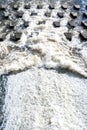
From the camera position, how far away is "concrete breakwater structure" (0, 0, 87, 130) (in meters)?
2.76

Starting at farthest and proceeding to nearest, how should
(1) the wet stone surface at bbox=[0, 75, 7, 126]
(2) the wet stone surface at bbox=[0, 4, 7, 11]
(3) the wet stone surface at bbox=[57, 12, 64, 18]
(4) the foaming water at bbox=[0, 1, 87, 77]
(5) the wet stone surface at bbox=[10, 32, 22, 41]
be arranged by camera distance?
(2) the wet stone surface at bbox=[0, 4, 7, 11] → (3) the wet stone surface at bbox=[57, 12, 64, 18] → (5) the wet stone surface at bbox=[10, 32, 22, 41] → (4) the foaming water at bbox=[0, 1, 87, 77] → (1) the wet stone surface at bbox=[0, 75, 7, 126]

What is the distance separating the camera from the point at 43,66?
11.2ft

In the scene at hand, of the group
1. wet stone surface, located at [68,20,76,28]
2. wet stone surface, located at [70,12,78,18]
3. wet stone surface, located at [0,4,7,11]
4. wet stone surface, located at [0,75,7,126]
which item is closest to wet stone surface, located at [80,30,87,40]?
wet stone surface, located at [68,20,76,28]

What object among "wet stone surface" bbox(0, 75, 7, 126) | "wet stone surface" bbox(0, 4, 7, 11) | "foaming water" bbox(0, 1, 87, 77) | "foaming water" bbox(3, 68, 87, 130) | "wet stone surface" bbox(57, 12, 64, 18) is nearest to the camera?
"foaming water" bbox(3, 68, 87, 130)

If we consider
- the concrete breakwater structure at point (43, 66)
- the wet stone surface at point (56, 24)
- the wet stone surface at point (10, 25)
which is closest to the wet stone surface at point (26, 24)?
the concrete breakwater structure at point (43, 66)

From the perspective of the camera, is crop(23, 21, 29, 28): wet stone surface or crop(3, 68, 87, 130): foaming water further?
crop(23, 21, 29, 28): wet stone surface

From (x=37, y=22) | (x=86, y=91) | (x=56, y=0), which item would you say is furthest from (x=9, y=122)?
(x=56, y=0)

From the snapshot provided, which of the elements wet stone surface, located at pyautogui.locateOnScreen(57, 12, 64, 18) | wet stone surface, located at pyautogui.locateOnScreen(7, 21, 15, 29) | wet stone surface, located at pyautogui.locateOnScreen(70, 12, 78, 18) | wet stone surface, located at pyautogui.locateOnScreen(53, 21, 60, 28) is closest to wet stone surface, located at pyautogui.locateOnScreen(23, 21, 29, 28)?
wet stone surface, located at pyautogui.locateOnScreen(7, 21, 15, 29)

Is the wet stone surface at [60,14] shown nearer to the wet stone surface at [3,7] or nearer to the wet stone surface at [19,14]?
the wet stone surface at [19,14]

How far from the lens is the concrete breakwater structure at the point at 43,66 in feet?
9.04

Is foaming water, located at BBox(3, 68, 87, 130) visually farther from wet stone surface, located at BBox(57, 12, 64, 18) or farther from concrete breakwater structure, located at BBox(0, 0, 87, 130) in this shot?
wet stone surface, located at BBox(57, 12, 64, 18)

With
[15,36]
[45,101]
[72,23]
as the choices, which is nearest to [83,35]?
[72,23]

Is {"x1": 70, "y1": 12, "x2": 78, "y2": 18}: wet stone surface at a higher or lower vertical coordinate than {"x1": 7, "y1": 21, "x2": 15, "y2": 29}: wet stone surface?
higher

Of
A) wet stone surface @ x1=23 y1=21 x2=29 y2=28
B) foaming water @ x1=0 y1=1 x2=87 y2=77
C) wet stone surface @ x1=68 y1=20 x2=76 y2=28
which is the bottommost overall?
foaming water @ x1=0 y1=1 x2=87 y2=77
